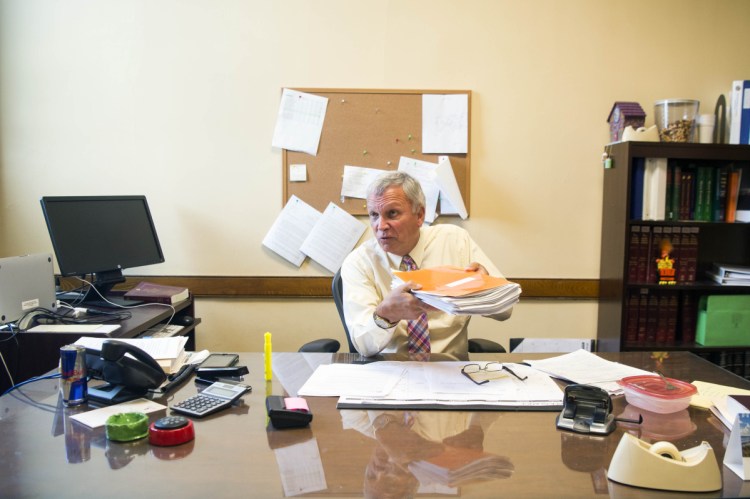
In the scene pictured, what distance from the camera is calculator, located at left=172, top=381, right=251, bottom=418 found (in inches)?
53.7

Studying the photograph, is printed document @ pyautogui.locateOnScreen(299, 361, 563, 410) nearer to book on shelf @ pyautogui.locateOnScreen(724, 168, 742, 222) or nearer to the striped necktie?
the striped necktie

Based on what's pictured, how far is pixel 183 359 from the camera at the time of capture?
68.2 inches

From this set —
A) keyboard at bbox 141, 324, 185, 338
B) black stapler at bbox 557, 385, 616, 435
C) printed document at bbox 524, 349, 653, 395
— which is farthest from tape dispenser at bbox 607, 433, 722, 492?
keyboard at bbox 141, 324, 185, 338

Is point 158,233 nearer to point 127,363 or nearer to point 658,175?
point 127,363

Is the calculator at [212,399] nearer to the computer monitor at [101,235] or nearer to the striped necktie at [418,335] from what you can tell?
the striped necktie at [418,335]

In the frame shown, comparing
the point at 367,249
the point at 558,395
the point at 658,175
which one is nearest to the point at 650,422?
the point at 558,395

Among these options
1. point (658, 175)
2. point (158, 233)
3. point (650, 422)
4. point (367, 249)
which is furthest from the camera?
point (158, 233)

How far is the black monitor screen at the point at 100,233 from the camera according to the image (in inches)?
95.7

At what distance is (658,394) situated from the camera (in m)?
1.39

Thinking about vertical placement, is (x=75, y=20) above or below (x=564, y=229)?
above

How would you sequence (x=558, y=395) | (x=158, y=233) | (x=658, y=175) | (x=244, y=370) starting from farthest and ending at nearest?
(x=158, y=233) → (x=658, y=175) → (x=244, y=370) → (x=558, y=395)

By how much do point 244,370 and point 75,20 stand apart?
2463mm

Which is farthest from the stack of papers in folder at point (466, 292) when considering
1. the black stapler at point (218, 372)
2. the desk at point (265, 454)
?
the black stapler at point (218, 372)

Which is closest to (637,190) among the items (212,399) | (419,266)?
(419,266)
